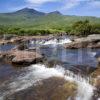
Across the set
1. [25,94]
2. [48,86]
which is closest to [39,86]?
[48,86]

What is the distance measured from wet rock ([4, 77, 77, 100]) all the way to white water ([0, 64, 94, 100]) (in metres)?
0.94

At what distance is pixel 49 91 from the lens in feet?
89.5

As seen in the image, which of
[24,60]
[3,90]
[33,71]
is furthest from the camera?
[24,60]

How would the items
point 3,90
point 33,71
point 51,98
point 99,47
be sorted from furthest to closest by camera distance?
1. point 99,47
2. point 33,71
3. point 3,90
4. point 51,98

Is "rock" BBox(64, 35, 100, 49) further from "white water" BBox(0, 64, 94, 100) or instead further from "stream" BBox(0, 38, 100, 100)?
"white water" BBox(0, 64, 94, 100)

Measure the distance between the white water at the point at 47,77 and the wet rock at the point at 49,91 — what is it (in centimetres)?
94

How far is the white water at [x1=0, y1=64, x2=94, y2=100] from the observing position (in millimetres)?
26209

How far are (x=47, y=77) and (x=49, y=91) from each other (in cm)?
589

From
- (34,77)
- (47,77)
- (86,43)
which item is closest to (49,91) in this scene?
(47,77)

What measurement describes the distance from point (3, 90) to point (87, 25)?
90189 millimetres

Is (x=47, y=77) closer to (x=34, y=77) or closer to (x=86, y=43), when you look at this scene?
(x=34, y=77)

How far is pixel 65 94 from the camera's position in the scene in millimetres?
25859

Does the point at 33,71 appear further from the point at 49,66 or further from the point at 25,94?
the point at 25,94

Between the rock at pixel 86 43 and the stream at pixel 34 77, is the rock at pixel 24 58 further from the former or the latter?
the rock at pixel 86 43
